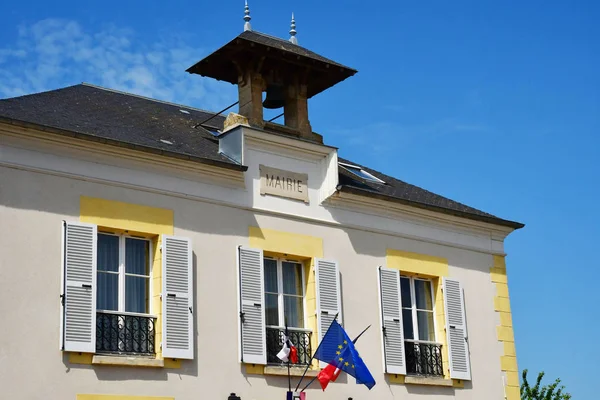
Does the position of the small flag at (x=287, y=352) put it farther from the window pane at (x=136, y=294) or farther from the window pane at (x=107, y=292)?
the window pane at (x=107, y=292)

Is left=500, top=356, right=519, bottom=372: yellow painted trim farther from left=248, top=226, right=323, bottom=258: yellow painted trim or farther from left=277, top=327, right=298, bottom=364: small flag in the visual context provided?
left=277, top=327, right=298, bottom=364: small flag

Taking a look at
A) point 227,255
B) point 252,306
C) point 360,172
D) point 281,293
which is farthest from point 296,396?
point 360,172

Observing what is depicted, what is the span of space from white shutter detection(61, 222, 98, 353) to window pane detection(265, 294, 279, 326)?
3.05 metres

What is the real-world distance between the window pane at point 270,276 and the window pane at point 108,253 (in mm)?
2594

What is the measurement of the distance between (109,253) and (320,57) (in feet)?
18.2

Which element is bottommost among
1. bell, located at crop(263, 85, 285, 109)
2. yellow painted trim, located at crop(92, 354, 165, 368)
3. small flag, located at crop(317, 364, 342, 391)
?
small flag, located at crop(317, 364, 342, 391)

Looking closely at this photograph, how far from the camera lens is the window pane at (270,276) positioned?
1593 cm

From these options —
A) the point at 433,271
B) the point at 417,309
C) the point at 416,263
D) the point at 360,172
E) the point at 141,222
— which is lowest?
the point at 417,309

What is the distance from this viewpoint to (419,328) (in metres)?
17.5

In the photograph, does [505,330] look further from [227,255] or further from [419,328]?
[227,255]

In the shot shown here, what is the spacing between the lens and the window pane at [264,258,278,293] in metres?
15.9

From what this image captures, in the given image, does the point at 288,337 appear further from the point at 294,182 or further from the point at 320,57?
the point at 320,57

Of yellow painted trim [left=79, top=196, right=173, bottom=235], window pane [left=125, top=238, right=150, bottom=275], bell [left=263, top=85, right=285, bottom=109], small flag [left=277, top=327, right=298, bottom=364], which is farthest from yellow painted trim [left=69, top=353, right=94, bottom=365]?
bell [left=263, top=85, right=285, bottom=109]

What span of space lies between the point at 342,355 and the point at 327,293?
1335mm
